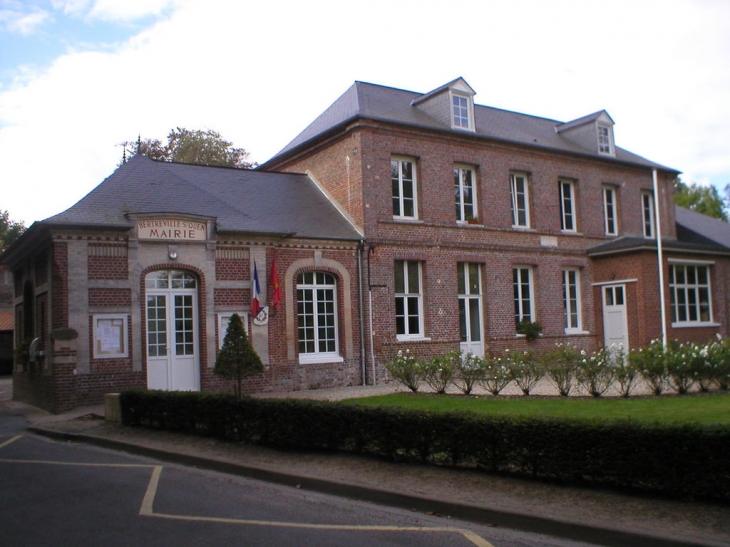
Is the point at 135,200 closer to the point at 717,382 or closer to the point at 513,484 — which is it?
the point at 513,484

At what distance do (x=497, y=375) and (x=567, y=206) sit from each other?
11785 mm

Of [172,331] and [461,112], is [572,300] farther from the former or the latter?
[172,331]

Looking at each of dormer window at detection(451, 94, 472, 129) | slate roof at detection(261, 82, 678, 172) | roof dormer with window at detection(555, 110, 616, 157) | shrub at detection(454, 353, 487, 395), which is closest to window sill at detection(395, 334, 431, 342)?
shrub at detection(454, 353, 487, 395)

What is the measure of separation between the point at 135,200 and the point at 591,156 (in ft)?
52.5

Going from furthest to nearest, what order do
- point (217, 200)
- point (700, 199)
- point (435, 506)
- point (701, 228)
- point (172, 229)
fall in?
point (700, 199)
point (701, 228)
point (217, 200)
point (172, 229)
point (435, 506)

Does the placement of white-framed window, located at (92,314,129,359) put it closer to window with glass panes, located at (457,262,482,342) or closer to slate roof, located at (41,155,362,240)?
slate roof, located at (41,155,362,240)

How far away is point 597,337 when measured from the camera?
81.3 feet

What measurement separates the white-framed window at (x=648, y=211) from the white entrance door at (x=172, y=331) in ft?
59.1

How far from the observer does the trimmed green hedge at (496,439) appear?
7113 mm

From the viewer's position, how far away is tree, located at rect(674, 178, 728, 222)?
5338 cm

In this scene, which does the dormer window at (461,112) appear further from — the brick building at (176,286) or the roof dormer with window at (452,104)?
the brick building at (176,286)

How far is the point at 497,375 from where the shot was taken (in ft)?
49.9

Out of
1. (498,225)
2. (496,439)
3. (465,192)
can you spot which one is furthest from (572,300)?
(496,439)

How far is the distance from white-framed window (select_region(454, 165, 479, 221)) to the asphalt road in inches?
556
